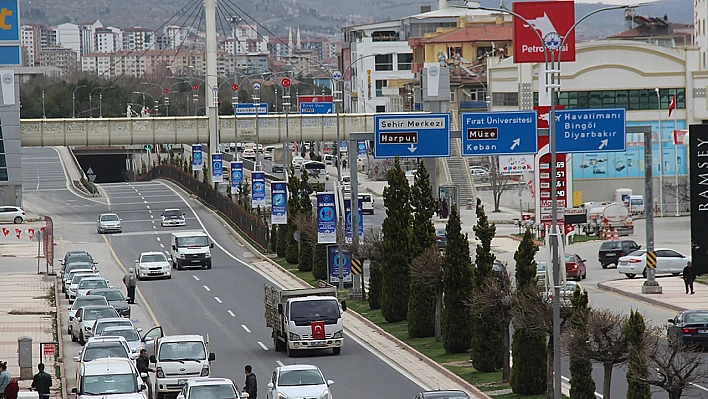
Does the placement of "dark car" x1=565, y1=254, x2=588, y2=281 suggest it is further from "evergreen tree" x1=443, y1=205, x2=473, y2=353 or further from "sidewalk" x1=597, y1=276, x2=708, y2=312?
"evergreen tree" x1=443, y1=205, x2=473, y2=353

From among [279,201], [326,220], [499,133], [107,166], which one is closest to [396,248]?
[499,133]

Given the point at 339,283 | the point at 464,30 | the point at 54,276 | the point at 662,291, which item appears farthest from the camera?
the point at 464,30

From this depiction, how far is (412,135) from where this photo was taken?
43000mm

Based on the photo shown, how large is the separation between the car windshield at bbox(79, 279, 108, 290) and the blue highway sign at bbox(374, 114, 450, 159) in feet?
40.6

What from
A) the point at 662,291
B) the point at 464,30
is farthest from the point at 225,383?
the point at 464,30

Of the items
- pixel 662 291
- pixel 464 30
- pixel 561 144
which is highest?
pixel 464 30

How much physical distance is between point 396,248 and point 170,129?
55213mm

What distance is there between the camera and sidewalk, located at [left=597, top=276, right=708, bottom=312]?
4454 cm

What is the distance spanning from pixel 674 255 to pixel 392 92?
300 ft

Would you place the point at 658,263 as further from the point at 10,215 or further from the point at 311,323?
the point at 10,215

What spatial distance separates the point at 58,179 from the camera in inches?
4914

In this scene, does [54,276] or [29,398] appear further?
[54,276]

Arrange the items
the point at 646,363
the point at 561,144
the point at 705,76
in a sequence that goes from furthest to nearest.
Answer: the point at 705,76 → the point at 561,144 → the point at 646,363

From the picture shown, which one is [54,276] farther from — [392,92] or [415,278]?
[392,92]
